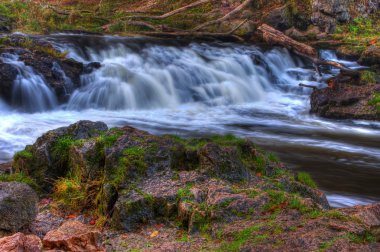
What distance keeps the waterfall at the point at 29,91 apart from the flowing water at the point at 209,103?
23 millimetres

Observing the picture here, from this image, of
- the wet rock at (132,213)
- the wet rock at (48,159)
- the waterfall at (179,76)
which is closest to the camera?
the wet rock at (132,213)

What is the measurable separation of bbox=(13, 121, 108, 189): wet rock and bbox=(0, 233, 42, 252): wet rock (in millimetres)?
2099

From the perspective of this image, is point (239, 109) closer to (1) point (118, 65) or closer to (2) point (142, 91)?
(2) point (142, 91)

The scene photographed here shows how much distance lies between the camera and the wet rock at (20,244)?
3.05 metres

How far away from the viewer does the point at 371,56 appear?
16.3 metres

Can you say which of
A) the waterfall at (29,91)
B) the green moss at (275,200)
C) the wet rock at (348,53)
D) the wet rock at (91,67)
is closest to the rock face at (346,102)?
the wet rock at (91,67)

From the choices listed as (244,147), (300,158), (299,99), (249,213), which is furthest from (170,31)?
(249,213)

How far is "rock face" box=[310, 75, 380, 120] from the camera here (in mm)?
11406

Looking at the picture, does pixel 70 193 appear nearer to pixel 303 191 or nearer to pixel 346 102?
pixel 303 191

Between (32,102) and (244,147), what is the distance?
7073 mm

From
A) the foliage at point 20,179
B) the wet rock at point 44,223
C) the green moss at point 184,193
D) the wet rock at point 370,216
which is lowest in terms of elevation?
the wet rock at point 44,223

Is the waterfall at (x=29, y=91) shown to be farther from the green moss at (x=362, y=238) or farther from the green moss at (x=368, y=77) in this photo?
the green moss at (x=362, y=238)

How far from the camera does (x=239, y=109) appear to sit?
1297 centimetres

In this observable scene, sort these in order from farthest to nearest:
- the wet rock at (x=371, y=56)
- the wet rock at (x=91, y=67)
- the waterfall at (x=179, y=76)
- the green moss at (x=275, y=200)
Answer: the wet rock at (x=371, y=56), the wet rock at (x=91, y=67), the waterfall at (x=179, y=76), the green moss at (x=275, y=200)
